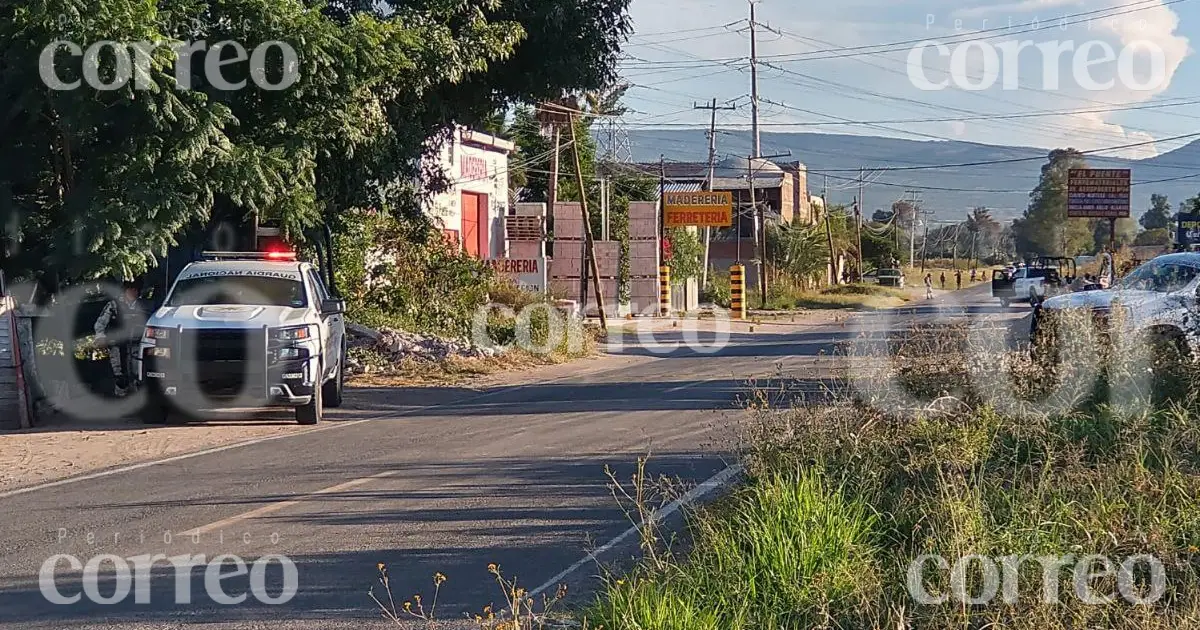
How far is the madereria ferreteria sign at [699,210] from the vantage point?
50.8 m

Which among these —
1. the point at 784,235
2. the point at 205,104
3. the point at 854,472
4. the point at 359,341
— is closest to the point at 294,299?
the point at 205,104

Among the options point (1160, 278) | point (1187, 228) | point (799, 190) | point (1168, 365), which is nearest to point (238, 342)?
point (1168, 365)

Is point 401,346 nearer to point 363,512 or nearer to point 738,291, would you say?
point 363,512

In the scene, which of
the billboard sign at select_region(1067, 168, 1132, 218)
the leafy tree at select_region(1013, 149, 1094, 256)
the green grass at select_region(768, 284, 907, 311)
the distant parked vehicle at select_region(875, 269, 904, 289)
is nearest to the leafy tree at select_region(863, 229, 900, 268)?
the leafy tree at select_region(1013, 149, 1094, 256)

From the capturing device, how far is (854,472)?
830 centimetres

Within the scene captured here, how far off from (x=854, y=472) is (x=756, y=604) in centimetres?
205

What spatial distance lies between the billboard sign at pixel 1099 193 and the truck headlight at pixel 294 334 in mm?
48732

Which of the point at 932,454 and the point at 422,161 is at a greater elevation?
the point at 422,161

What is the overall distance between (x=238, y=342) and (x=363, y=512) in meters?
5.83

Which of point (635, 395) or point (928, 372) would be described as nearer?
point (928, 372)

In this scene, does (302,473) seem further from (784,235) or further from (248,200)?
(784,235)

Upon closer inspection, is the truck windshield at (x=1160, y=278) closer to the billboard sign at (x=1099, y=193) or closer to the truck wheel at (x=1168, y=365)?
the truck wheel at (x=1168, y=365)

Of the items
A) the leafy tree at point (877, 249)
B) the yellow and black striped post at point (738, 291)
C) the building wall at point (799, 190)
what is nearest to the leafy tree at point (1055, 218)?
the leafy tree at point (877, 249)

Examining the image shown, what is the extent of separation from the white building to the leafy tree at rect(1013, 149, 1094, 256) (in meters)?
69.1
